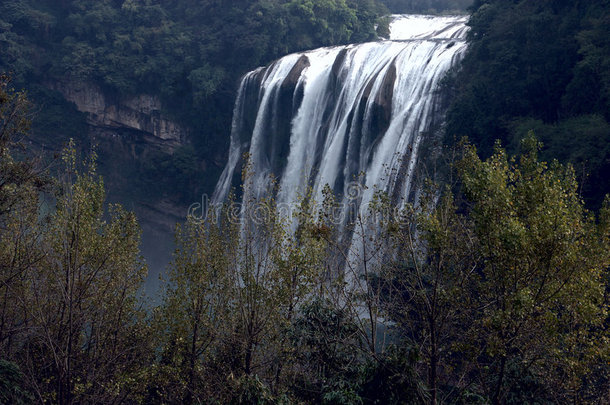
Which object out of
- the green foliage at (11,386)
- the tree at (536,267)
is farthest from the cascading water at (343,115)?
the green foliage at (11,386)

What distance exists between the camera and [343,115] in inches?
976

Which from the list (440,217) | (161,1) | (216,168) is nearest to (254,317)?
(440,217)

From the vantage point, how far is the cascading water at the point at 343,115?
70.2ft

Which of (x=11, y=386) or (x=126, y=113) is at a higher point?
(x=11, y=386)

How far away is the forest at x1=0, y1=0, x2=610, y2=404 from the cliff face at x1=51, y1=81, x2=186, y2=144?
907 inches

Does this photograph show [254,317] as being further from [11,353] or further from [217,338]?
[11,353]

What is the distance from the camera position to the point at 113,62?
1505 inches

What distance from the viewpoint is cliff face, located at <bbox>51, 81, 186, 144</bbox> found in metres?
38.2

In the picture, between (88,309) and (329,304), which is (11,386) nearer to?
(88,309)

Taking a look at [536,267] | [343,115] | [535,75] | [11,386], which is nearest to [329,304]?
[536,267]

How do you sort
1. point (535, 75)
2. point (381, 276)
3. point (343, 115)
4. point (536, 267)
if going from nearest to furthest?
point (536, 267)
point (381, 276)
point (535, 75)
point (343, 115)

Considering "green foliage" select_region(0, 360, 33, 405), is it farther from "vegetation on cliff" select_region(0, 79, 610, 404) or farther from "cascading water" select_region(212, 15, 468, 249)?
"cascading water" select_region(212, 15, 468, 249)

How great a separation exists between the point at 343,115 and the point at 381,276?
15.4 meters

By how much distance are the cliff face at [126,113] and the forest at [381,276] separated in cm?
2304
